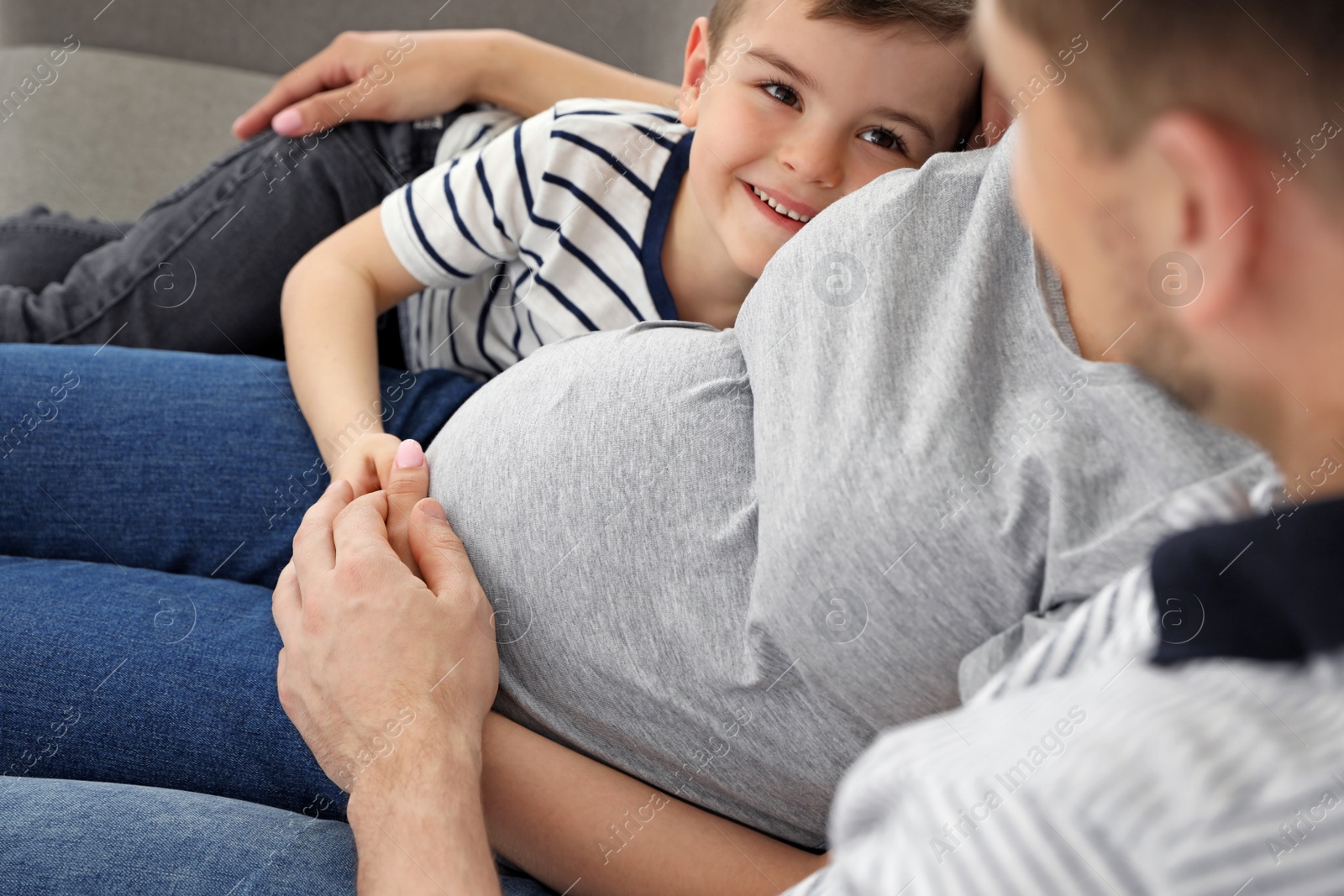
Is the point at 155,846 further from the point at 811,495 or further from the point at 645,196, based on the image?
the point at 645,196

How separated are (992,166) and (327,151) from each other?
85 cm

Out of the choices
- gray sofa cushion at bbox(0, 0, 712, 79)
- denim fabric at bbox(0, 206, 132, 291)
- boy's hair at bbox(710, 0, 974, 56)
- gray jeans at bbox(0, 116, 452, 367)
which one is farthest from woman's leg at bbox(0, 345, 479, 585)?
gray sofa cushion at bbox(0, 0, 712, 79)

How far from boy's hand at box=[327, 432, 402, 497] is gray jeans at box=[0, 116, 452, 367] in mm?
392

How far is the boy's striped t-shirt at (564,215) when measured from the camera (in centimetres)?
101

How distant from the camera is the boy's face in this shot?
2.86ft

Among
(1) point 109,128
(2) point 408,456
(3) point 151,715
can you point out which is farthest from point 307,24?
(3) point 151,715

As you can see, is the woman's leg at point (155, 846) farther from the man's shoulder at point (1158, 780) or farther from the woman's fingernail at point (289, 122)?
the woman's fingernail at point (289, 122)

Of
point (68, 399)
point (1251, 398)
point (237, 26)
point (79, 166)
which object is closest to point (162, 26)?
point (237, 26)

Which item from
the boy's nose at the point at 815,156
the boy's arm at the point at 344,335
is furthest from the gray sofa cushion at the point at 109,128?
the boy's nose at the point at 815,156

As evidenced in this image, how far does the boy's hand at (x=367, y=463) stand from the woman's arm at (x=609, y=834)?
0.86 ft

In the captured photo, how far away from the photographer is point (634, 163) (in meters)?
1.04

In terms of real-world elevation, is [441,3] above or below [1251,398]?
above

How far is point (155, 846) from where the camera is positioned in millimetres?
604

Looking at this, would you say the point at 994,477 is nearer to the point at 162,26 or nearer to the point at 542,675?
the point at 542,675
